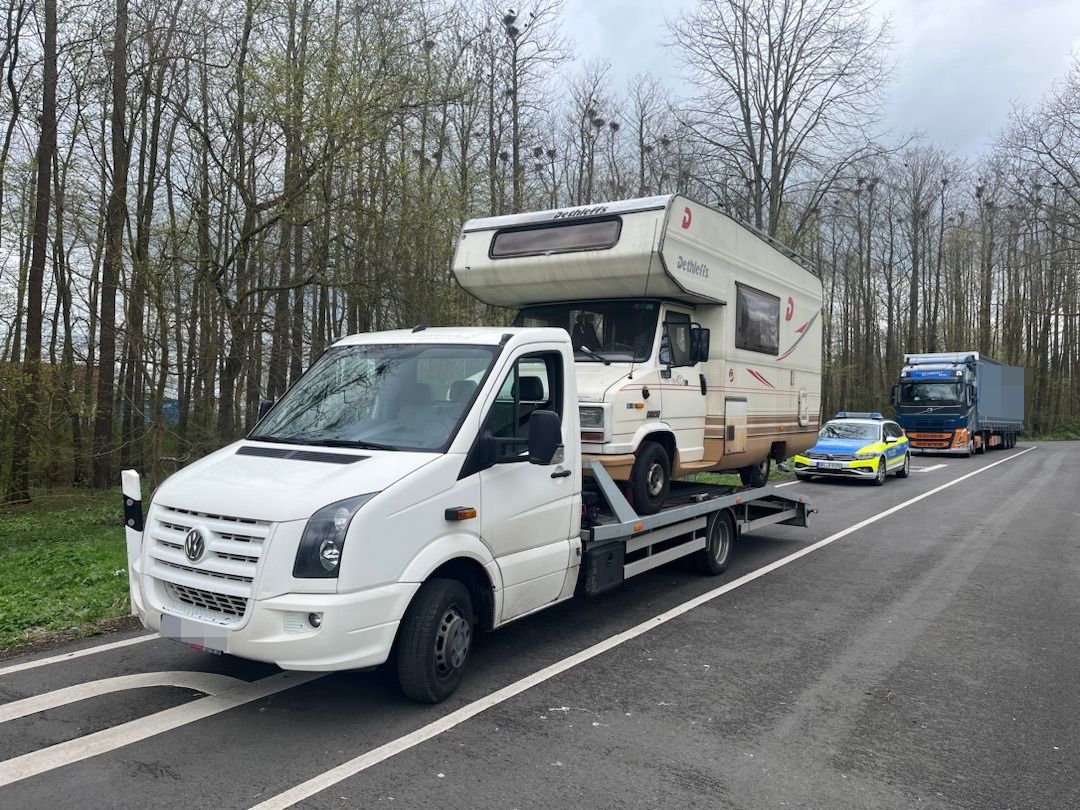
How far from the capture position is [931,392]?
29.2m

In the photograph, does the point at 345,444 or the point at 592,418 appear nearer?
the point at 345,444

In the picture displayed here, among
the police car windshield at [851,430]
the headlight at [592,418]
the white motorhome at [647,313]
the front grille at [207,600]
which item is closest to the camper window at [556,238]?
the white motorhome at [647,313]

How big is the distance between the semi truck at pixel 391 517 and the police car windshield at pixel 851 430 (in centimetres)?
1528

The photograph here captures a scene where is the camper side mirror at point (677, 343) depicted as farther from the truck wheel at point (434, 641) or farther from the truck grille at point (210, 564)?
the truck grille at point (210, 564)

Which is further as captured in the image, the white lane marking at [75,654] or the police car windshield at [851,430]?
the police car windshield at [851,430]

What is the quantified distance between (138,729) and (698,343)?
5798mm

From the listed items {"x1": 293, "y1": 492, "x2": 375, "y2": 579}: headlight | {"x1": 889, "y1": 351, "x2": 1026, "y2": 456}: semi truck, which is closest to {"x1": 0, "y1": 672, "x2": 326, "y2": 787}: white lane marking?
{"x1": 293, "y1": 492, "x2": 375, "y2": 579}: headlight

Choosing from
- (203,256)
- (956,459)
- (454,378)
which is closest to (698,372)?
(454,378)

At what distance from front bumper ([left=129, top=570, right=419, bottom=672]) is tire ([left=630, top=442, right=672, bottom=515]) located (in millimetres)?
3346

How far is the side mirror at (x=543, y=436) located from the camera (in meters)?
4.87

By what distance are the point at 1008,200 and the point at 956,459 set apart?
2244cm

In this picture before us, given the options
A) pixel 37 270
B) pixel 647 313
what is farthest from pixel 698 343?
pixel 37 270

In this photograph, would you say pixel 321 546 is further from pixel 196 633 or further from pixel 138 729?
pixel 138 729

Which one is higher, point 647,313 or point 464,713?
point 647,313
